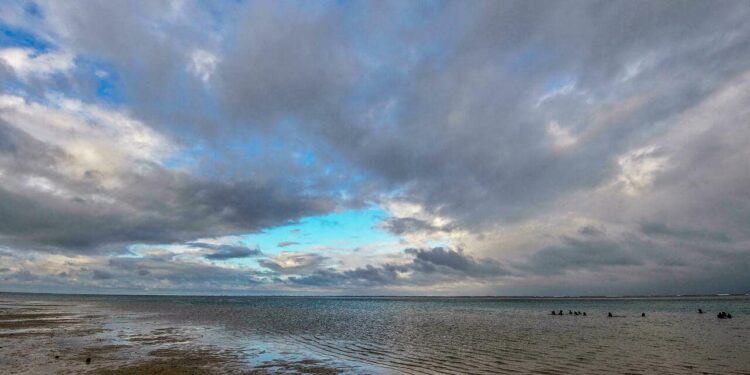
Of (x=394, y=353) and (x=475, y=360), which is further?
(x=394, y=353)

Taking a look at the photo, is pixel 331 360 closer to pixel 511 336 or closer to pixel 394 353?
pixel 394 353

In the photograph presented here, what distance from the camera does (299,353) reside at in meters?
29.3

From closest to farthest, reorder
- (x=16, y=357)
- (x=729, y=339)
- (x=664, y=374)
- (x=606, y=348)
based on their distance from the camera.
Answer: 1. (x=664, y=374)
2. (x=16, y=357)
3. (x=606, y=348)
4. (x=729, y=339)

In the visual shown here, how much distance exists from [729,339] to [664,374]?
77.6ft

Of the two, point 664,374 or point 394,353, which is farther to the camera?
point 394,353

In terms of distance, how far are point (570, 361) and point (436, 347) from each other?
10.2 m

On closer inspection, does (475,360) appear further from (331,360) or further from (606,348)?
(606,348)

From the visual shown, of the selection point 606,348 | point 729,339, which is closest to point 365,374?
point 606,348

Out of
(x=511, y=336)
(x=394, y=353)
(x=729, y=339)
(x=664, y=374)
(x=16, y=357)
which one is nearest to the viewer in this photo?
(x=664, y=374)

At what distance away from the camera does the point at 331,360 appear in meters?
26.4

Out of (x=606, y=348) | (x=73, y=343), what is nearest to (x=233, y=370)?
(x=73, y=343)

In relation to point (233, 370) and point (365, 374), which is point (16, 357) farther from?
point (365, 374)

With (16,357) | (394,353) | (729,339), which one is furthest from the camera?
(729,339)

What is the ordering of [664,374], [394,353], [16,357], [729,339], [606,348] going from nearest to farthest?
[664,374]
[16,357]
[394,353]
[606,348]
[729,339]
